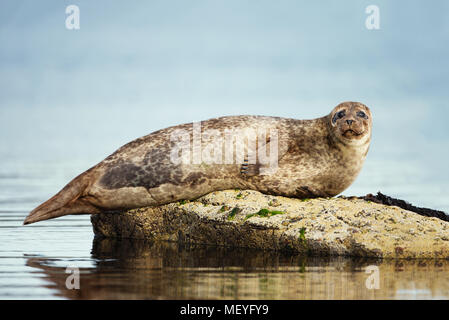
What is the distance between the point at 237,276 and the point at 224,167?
3.82 metres

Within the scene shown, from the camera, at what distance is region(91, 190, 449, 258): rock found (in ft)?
29.1

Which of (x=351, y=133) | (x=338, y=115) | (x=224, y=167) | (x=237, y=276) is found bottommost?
(x=237, y=276)

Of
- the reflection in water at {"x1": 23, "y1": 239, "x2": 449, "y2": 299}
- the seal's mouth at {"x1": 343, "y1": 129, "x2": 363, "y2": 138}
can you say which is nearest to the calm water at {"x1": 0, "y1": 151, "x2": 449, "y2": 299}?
the reflection in water at {"x1": 23, "y1": 239, "x2": 449, "y2": 299}

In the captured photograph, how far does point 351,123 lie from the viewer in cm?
1043

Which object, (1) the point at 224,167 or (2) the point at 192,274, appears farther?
(1) the point at 224,167

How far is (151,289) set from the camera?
241 inches

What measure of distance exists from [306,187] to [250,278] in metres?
3.96

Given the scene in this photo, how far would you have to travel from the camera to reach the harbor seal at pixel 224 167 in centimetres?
1056

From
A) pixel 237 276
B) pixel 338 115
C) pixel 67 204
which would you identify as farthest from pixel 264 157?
pixel 237 276

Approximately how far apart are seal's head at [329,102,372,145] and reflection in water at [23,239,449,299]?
99.2 inches

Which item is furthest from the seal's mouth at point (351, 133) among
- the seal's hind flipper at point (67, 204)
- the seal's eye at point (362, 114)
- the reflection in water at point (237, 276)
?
the seal's hind flipper at point (67, 204)

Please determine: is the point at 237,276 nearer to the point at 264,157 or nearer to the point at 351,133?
the point at 264,157
